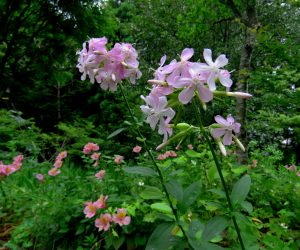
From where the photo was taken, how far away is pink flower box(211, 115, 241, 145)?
43.1 inches

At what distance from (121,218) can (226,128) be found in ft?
3.39

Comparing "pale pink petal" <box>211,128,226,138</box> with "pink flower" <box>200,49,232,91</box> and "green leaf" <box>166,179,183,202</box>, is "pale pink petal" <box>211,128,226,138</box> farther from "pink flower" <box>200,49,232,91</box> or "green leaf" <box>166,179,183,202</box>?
"green leaf" <box>166,179,183,202</box>

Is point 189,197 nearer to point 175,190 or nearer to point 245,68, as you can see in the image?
point 175,190

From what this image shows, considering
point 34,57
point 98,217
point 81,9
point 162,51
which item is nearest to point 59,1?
point 81,9

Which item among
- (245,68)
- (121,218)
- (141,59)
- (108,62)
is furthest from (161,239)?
(141,59)

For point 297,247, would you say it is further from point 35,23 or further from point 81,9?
point 35,23

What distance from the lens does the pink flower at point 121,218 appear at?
1911 mm

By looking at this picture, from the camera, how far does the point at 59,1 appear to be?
6.75 metres

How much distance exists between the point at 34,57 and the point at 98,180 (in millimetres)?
5530

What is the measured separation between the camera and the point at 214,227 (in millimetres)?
1085

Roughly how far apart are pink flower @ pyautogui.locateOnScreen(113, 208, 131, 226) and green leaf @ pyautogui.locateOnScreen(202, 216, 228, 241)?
90 centimetres

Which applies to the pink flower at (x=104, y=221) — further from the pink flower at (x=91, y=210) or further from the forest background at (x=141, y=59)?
the forest background at (x=141, y=59)

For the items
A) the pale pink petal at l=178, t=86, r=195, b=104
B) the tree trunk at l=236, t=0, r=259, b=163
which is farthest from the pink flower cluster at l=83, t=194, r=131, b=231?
the tree trunk at l=236, t=0, r=259, b=163

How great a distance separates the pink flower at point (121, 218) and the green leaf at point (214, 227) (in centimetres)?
90
